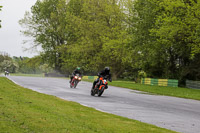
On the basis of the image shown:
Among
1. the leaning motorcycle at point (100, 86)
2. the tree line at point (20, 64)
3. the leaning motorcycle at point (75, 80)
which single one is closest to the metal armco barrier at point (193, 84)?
the leaning motorcycle at point (75, 80)

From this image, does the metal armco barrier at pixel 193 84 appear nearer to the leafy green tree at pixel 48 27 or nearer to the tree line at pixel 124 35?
the tree line at pixel 124 35

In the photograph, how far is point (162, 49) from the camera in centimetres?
4181

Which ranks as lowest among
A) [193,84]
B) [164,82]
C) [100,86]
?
[100,86]

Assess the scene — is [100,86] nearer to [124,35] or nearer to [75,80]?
[75,80]

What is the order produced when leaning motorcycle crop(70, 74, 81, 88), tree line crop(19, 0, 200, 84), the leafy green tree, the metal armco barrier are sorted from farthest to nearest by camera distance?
the leafy green tree, the metal armco barrier, tree line crop(19, 0, 200, 84), leaning motorcycle crop(70, 74, 81, 88)

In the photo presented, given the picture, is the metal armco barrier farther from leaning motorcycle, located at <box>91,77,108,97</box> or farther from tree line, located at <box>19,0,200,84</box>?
leaning motorcycle, located at <box>91,77,108,97</box>

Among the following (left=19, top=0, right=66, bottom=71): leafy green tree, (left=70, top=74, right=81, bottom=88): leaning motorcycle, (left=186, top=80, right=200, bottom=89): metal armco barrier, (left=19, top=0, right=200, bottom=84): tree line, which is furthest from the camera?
(left=19, top=0, right=66, bottom=71): leafy green tree

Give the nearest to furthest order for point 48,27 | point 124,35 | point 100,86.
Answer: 1. point 100,86
2. point 124,35
3. point 48,27

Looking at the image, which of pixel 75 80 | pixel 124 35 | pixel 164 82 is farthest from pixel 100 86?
pixel 124 35

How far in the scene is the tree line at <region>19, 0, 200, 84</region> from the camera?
3541 centimetres

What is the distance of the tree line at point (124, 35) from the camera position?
3541cm

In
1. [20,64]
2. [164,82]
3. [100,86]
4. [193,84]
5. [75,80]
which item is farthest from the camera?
[20,64]

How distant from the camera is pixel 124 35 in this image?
171 ft

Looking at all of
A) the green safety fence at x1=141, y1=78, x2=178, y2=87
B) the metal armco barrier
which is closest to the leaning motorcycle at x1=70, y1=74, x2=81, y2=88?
the green safety fence at x1=141, y1=78, x2=178, y2=87
